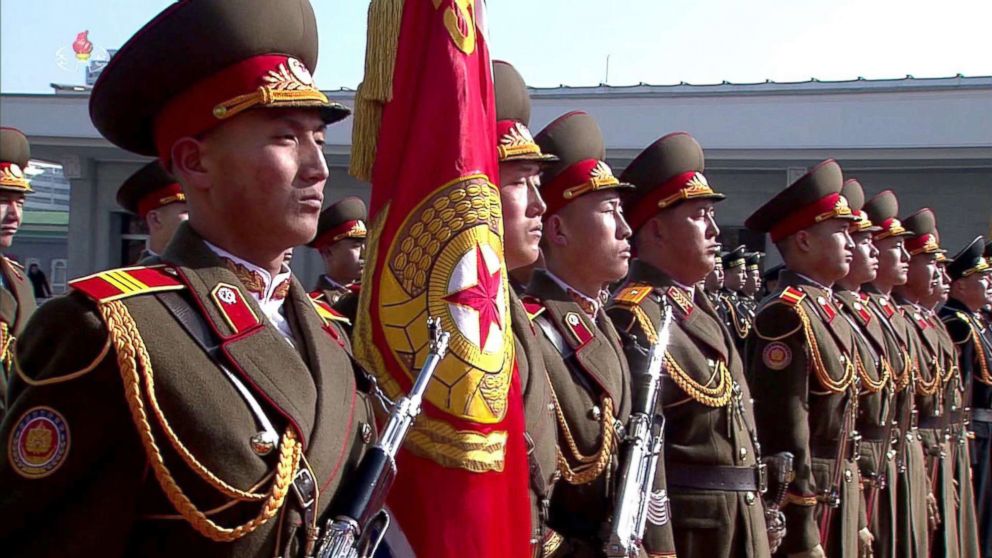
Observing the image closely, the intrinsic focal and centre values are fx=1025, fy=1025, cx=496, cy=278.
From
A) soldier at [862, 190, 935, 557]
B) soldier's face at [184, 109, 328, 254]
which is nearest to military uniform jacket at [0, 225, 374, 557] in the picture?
soldier's face at [184, 109, 328, 254]

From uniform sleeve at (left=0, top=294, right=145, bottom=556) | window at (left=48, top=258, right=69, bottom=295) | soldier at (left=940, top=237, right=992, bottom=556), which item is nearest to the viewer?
uniform sleeve at (left=0, top=294, right=145, bottom=556)

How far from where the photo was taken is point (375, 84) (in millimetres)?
3197

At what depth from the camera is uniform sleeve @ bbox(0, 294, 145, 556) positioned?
191 cm

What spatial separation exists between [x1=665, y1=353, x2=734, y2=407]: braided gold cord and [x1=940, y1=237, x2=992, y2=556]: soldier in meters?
5.52

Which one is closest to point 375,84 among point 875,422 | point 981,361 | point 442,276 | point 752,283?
point 442,276

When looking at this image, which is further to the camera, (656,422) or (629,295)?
(629,295)

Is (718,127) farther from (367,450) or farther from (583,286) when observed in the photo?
(367,450)

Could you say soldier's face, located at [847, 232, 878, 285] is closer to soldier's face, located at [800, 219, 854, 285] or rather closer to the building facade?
soldier's face, located at [800, 219, 854, 285]

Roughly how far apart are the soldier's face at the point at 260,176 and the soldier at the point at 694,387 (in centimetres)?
210

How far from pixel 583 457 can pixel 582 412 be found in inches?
6.3

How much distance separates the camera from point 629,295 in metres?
4.53

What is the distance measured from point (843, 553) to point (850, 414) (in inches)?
30.0

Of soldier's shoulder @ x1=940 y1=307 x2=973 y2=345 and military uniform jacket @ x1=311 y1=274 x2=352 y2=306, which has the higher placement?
military uniform jacket @ x1=311 y1=274 x2=352 y2=306

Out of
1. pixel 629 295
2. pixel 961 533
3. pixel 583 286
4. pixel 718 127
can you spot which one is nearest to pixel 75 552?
pixel 583 286
